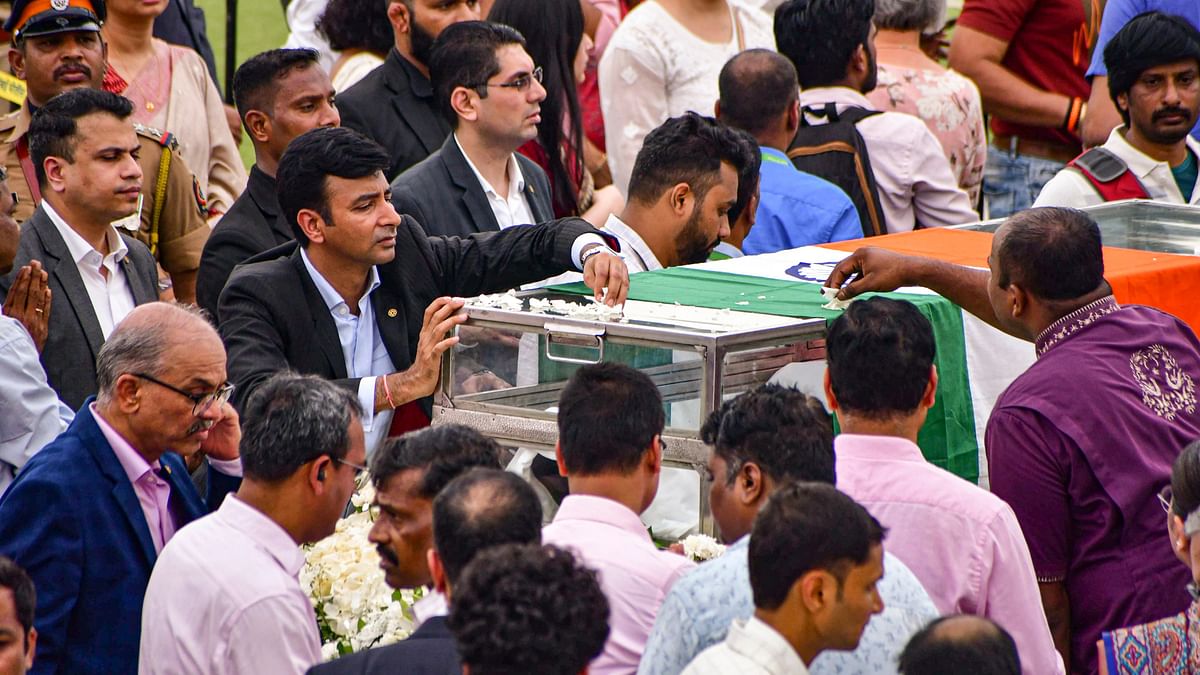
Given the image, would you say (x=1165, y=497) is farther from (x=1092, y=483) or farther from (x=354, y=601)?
(x=354, y=601)

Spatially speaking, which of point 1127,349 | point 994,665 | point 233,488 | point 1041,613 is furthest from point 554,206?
point 994,665

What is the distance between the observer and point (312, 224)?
4566 mm

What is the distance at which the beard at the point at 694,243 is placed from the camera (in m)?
5.04

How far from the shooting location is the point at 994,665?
2527mm

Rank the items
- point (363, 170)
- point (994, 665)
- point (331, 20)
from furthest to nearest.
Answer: point (331, 20) → point (363, 170) → point (994, 665)

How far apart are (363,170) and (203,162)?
2178 mm

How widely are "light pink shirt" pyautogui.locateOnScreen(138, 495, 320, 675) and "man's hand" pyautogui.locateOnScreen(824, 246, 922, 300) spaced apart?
5.60ft

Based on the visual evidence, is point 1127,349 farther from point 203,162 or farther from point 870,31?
point 203,162

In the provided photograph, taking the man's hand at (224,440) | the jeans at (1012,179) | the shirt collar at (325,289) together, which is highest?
the shirt collar at (325,289)

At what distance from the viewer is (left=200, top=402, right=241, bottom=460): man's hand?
13.4 feet

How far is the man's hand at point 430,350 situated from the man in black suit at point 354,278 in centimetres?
→ 1

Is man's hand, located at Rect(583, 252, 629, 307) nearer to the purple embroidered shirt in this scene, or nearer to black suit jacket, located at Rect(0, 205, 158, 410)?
the purple embroidered shirt

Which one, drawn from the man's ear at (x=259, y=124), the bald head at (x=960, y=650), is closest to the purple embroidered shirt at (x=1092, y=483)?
the bald head at (x=960, y=650)

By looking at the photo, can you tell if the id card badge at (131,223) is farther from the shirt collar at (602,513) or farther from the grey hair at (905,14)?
the grey hair at (905,14)
